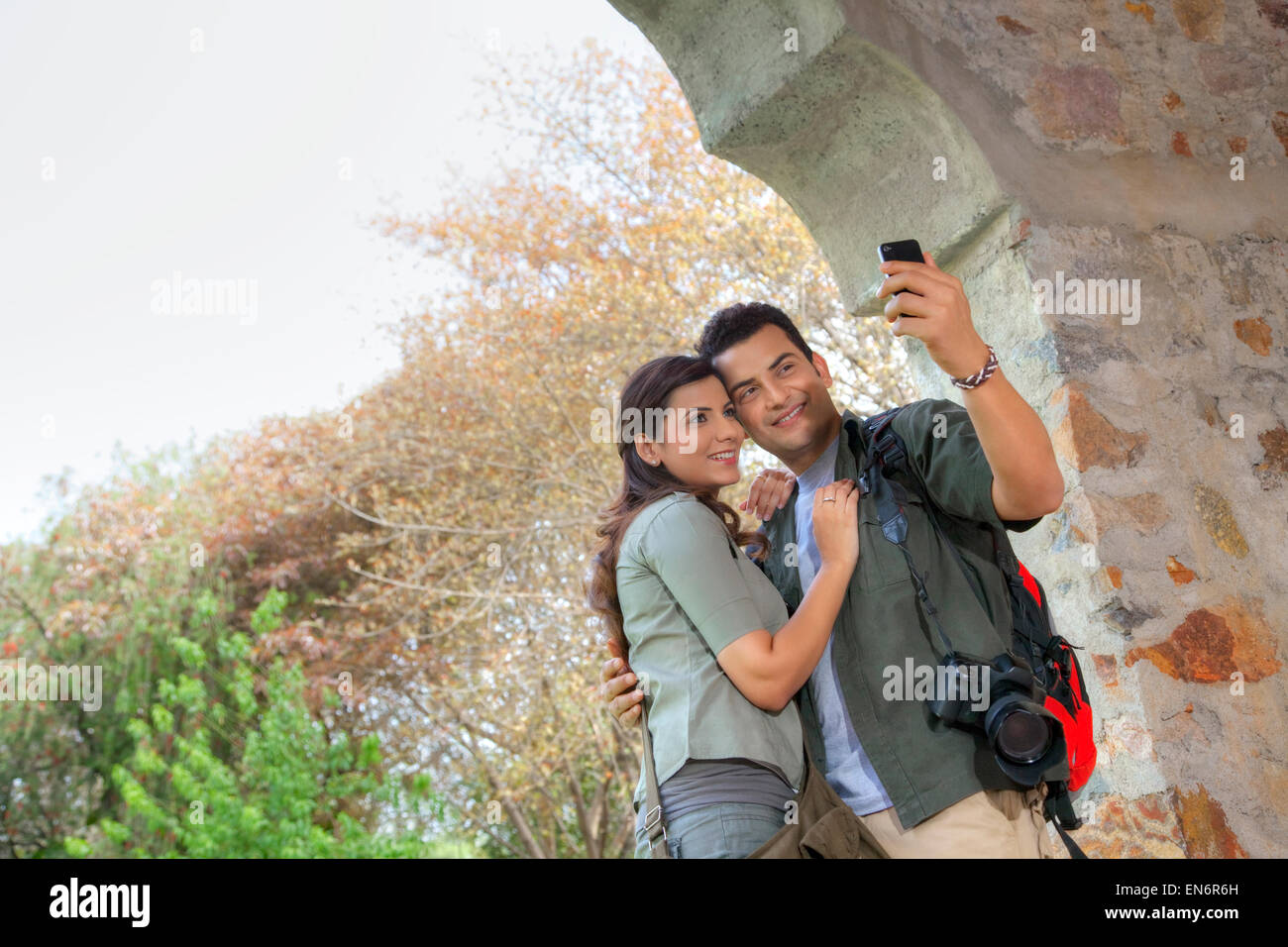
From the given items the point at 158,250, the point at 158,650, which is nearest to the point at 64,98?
the point at 158,250

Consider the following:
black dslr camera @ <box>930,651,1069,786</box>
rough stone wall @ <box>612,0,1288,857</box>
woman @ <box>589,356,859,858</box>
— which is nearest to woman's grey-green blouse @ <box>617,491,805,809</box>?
woman @ <box>589,356,859,858</box>

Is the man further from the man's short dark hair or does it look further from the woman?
the man's short dark hair

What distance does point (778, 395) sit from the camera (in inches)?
72.0

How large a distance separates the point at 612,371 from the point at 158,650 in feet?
11.7

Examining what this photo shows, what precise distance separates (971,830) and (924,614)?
11.7 inches

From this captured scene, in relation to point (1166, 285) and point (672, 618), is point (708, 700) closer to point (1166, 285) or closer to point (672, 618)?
point (672, 618)

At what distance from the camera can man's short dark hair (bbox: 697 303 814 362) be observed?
1895 mm

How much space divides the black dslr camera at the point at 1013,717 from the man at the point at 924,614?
0.05 meters

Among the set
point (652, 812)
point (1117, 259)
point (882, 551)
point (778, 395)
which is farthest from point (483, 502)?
point (652, 812)

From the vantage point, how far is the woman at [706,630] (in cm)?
143

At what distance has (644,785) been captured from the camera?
1.48m

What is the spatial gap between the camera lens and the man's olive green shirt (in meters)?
0.10

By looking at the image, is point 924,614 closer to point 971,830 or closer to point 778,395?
point 971,830
